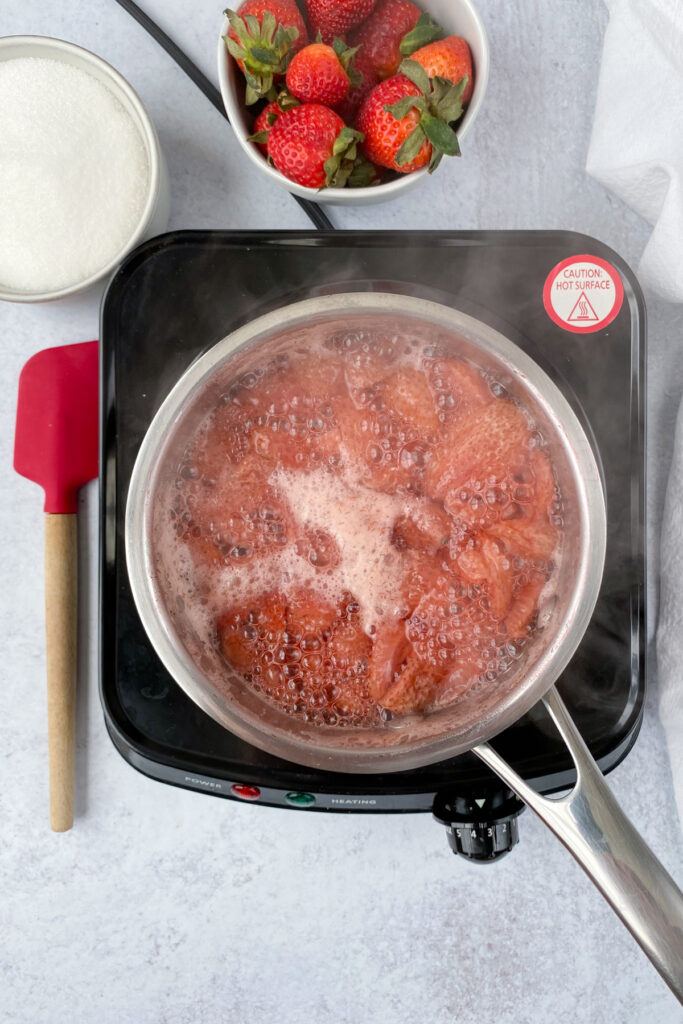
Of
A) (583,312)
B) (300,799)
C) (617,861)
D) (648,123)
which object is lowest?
(300,799)

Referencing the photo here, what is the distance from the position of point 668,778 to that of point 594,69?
70 centimetres

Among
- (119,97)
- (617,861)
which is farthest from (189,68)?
(617,861)

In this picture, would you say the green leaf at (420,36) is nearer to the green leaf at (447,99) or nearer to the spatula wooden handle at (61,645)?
the green leaf at (447,99)

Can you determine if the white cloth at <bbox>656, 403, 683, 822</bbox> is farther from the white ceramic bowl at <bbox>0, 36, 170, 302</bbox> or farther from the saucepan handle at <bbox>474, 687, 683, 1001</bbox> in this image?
the white ceramic bowl at <bbox>0, 36, 170, 302</bbox>

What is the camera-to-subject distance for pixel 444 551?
25.0 inches

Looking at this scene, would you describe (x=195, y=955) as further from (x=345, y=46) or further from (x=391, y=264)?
(x=345, y=46)

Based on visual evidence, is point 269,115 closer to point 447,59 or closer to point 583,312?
point 447,59

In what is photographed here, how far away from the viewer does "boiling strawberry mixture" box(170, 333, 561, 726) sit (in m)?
0.63

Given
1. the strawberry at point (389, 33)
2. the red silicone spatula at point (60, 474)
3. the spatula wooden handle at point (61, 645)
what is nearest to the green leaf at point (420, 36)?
the strawberry at point (389, 33)

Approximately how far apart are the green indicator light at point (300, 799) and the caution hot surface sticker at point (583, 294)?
442 mm

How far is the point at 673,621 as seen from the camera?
784 mm

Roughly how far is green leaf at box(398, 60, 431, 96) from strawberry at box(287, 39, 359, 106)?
0.16ft

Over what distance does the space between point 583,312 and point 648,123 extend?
0.71ft

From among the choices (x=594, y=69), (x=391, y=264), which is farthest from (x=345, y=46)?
(x=594, y=69)
